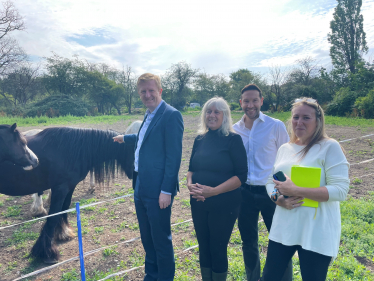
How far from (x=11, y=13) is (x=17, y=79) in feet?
44.5

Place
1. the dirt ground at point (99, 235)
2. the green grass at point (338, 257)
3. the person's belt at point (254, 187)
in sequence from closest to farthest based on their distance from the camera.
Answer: the person's belt at point (254, 187) < the green grass at point (338, 257) < the dirt ground at point (99, 235)

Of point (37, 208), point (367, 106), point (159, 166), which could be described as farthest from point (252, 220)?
point (367, 106)

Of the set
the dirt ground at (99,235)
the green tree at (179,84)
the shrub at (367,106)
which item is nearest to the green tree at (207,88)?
the green tree at (179,84)

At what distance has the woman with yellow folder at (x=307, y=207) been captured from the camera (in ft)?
4.54

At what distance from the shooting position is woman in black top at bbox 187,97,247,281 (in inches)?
74.5

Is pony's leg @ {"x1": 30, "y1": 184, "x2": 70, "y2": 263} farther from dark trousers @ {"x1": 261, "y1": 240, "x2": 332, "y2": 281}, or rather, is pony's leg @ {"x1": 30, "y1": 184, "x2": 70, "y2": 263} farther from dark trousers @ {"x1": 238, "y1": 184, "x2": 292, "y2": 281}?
dark trousers @ {"x1": 261, "y1": 240, "x2": 332, "y2": 281}

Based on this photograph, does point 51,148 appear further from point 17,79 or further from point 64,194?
point 17,79

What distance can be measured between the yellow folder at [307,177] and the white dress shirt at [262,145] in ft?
2.34

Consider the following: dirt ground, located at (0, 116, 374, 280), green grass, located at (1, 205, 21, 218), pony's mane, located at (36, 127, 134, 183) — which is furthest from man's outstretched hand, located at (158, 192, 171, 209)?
green grass, located at (1, 205, 21, 218)

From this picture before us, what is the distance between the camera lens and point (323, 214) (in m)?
1.43

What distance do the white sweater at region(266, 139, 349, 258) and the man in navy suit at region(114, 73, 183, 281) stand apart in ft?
3.12

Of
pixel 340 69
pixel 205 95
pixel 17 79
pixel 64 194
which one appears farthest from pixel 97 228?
pixel 205 95

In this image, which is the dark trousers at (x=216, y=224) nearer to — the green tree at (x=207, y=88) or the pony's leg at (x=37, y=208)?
the pony's leg at (x=37, y=208)

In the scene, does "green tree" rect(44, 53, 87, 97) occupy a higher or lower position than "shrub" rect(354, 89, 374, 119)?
higher
